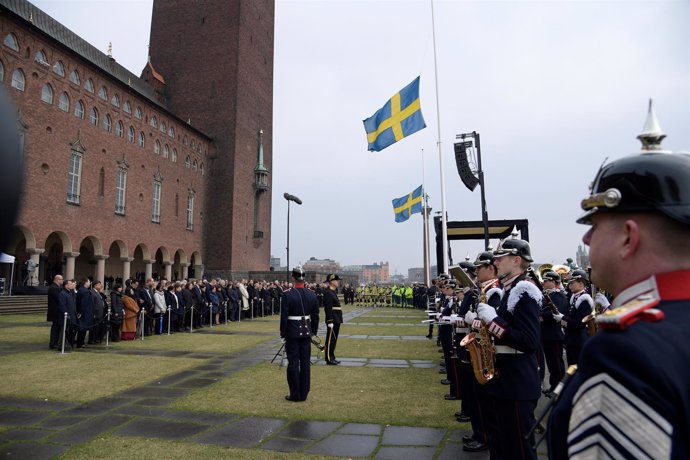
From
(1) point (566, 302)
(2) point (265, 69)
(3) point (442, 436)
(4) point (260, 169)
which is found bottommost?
(3) point (442, 436)

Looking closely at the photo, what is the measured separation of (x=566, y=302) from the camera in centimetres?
872

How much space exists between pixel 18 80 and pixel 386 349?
26931mm

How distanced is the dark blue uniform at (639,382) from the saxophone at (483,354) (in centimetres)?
269

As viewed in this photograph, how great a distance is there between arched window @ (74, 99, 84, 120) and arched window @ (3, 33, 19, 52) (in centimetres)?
496

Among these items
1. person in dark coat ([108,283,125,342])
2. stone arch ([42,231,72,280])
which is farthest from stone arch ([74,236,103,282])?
person in dark coat ([108,283,125,342])

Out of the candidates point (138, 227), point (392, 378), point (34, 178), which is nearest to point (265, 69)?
point (138, 227)

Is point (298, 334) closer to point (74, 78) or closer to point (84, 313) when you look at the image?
point (84, 313)

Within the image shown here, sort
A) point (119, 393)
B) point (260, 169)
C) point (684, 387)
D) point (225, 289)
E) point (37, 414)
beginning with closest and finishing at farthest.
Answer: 1. point (684, 387)
2. point (37, 414)
3. point (119, 393)
4. point (225, 289)
5. point (260, 169)

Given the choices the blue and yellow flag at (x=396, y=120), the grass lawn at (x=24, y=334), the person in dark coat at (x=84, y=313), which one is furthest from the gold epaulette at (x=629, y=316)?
the grass lawn at (x=24, y=334)

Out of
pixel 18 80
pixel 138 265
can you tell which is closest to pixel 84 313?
pixel 18 80

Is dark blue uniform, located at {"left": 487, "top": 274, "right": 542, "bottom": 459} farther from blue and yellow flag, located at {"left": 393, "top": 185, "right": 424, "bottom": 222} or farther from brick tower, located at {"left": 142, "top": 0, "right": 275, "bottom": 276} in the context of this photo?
brick tower, located at {"left": 142, "top": 0, "right": 275, "bottom": 276}

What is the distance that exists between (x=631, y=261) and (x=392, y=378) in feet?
26.6

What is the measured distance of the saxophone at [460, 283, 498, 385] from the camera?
386 cm

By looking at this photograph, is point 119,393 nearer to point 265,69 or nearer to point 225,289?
point 225,289
